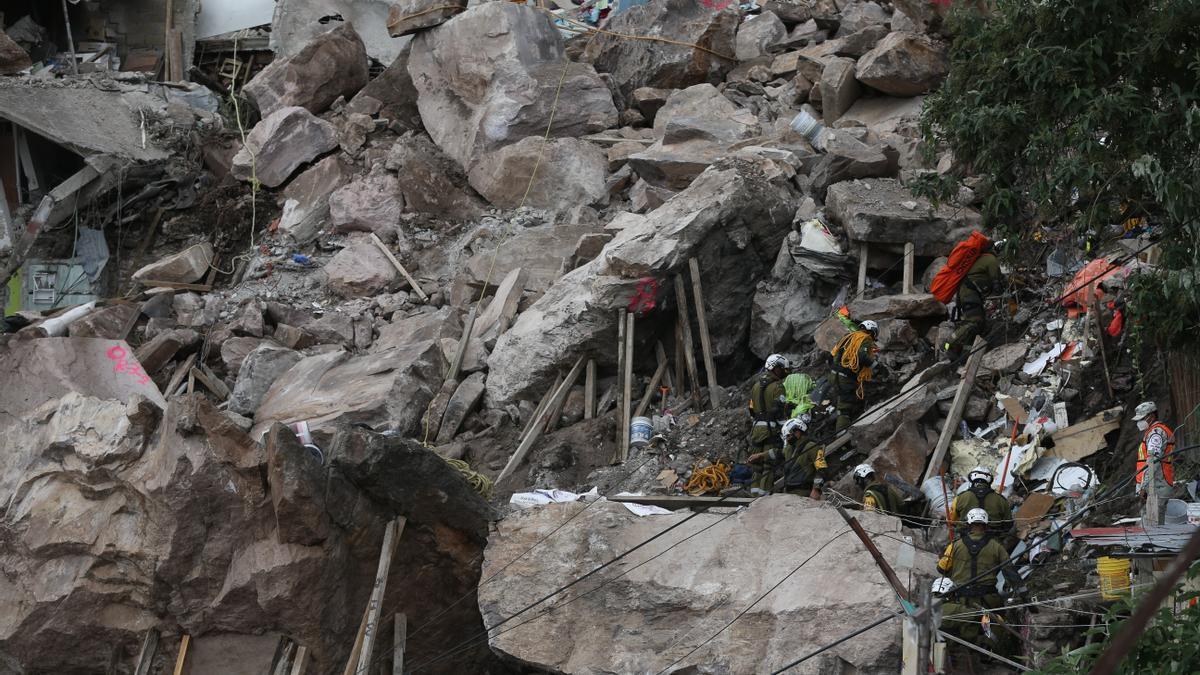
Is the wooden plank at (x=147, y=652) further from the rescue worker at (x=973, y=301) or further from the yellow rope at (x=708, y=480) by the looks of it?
the rescue worker at (x=973, y=301)

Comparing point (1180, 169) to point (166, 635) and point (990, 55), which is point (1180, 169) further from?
point (166, 635)

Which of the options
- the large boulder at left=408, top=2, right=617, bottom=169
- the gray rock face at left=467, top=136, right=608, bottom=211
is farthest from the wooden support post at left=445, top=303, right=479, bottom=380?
the large boulder at left=408, top=2, right=617, bottom=169

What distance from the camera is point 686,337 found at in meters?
13.1

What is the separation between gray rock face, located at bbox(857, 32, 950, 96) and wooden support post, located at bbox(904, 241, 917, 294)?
4.88m

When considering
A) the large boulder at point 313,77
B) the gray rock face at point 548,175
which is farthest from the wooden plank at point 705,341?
the large boulder at point 313,77

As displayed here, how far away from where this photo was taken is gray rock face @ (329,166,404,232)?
1781 cm

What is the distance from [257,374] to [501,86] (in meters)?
6.21

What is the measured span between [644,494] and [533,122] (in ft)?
28.6

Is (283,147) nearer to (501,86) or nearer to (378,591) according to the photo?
(501,86)

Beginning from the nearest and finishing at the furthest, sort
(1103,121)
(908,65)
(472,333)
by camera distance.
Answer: (1103,121), (472,333), (908,65)

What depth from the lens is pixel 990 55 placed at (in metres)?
9.55

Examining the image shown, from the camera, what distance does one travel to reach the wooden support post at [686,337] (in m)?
13.0

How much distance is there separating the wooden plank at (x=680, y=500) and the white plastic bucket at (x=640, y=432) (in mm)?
1683

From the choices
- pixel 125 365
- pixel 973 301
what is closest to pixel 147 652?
pixel 125 365
